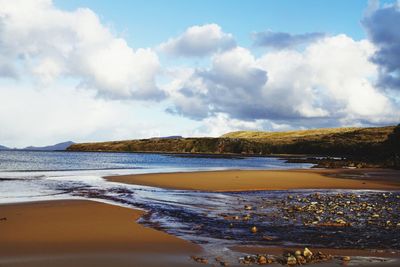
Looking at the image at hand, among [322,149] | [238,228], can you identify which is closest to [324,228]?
→ [238,228]

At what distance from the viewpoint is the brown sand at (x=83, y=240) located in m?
10.0

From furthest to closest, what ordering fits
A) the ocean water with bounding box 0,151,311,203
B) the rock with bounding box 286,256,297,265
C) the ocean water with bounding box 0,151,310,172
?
the ocean water with bounding box 0,151,310,172 < the ocean water with bounding box 0,151,311,203 < the rock with bounding box 286,256,297,265

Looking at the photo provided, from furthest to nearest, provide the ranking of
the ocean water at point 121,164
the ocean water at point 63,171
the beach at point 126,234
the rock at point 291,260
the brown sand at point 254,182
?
the ocean water at point 121,164 < the brown sand at point 254,182 < the ocean water at point 63,171 < the beach at point 126,234 < the rock at point 291,260

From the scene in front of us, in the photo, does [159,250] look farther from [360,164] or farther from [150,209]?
[360,164]

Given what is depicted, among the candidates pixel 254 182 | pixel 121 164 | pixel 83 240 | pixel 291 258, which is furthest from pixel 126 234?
pixel 121 164

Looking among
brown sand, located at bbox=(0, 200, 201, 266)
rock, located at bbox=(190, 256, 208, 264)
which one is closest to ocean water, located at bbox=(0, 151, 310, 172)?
brown sand, located at bbox=(0, 200, 201, 266)

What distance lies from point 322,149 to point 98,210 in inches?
5933

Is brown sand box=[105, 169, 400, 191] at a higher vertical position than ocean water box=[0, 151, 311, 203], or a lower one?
lower

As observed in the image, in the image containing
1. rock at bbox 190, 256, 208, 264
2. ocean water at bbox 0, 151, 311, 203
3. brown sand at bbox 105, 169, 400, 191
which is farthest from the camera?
brown sand at bbox 105, 169, 400, 191

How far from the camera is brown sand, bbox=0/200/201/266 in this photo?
10008 mm

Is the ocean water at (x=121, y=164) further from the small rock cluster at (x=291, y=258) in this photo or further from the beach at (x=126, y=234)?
the small rock cluster at (x=291, y=258)

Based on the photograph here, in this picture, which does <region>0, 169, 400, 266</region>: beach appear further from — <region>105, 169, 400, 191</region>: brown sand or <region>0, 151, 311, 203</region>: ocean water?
<region>105, 169, 400, 191</region>: brown sand

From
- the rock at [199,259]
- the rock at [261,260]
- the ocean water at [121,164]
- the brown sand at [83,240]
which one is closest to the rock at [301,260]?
the rock at [261,260]

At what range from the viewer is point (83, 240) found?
12.3 meters
